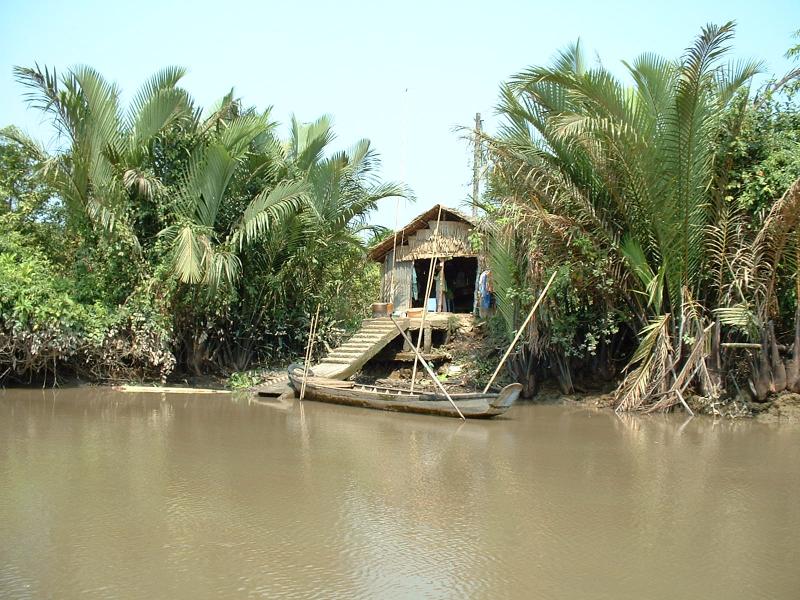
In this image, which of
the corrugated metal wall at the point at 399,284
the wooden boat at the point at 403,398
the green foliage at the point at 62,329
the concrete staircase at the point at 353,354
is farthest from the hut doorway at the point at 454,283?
the green foliage at the point at 62,329

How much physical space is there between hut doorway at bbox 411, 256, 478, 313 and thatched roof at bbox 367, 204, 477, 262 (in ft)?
2.39

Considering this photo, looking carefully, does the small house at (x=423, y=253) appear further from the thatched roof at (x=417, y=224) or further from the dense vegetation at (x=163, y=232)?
the dense vegetation at (x=163, y=232)

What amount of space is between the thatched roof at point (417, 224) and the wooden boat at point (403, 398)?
4.11 metres

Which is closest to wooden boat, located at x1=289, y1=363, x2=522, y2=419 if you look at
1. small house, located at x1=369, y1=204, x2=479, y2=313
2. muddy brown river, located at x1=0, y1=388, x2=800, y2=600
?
muddy brown river, located at x1=0, y1=388, x2=800, y2=600

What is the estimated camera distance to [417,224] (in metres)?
15.5

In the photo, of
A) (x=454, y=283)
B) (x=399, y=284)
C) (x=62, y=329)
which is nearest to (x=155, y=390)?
(x=62, y=329)

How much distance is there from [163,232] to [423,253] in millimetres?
5374

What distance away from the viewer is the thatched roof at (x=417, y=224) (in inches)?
588

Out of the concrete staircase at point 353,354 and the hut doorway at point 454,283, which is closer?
the concrete staircase at point 353,354

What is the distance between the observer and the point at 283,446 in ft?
27.7

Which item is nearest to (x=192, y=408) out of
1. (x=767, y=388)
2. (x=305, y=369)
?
(x=305, y=369)

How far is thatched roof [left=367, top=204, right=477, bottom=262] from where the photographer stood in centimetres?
1494

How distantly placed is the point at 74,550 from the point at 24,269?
331 inches

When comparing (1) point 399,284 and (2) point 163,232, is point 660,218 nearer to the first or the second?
(1) point 399,284
